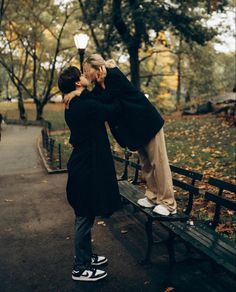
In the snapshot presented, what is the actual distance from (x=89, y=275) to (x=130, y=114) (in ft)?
6.51

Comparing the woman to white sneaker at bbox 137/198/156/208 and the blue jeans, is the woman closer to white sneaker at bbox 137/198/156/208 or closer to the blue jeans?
white sneaker at bbox 137/198/156/208

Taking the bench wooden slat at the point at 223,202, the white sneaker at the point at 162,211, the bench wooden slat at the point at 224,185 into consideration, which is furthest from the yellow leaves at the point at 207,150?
the white sneaker at the point at 162,211

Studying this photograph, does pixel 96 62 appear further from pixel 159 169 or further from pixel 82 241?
pixel 82 241

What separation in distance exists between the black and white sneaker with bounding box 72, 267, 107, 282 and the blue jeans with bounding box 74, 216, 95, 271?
54 millimetres

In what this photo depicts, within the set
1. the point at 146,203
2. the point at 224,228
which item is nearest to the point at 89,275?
the point at 146,203

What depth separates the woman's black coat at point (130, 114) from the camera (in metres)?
4.06

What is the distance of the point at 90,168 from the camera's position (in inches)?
166

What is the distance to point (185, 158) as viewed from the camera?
40.2ft

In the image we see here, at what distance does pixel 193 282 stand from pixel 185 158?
812 cm

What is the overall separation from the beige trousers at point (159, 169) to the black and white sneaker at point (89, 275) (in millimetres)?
1113

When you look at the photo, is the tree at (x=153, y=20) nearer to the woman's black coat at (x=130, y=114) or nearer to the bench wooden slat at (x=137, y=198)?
the bench wooden slat at (x=137, y=198)

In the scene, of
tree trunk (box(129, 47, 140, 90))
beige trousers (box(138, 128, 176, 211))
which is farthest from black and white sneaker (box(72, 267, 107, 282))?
tree trunk (box(129, 47, 140, 90))

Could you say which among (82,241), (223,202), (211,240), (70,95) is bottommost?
(82,241)

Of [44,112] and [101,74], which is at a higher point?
[101,74]
